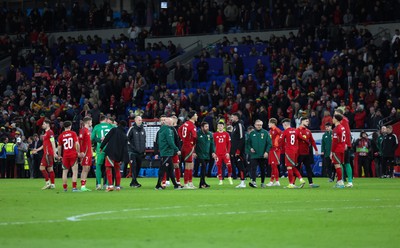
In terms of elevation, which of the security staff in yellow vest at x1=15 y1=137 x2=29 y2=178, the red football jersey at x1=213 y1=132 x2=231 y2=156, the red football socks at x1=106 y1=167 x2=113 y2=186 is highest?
the red football jersey at x1=213 y1=132 x2=231 y2=156

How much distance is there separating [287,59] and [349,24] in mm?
4316

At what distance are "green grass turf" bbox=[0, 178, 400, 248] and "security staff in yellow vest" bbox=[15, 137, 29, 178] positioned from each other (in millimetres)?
21017

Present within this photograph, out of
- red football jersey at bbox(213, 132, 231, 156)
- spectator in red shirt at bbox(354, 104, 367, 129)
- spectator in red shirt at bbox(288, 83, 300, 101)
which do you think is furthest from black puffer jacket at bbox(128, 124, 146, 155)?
spectator in red shirt at bbox(288, 83, 300, 101)

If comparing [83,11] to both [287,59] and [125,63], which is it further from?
[287,59]

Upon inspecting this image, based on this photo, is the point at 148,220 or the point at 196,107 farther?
the point at 196,107

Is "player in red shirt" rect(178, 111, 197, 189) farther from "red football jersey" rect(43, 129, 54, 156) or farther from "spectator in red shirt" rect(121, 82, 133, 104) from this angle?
"spectator in red shirt" rect(121, 82, 133, 104)

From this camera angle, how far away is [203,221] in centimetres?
1480

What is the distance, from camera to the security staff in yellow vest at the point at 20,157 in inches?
1690

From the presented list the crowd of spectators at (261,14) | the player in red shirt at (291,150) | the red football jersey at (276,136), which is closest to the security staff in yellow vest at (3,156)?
the crowd of spectators at (261,14)

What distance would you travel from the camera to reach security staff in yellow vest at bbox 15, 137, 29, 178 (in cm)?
4294

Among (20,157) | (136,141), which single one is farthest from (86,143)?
(20,157)

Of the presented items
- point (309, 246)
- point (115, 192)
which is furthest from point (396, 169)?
point (309, 246)

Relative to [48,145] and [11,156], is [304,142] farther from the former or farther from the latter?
[11,156]

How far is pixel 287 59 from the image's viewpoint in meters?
44.5
